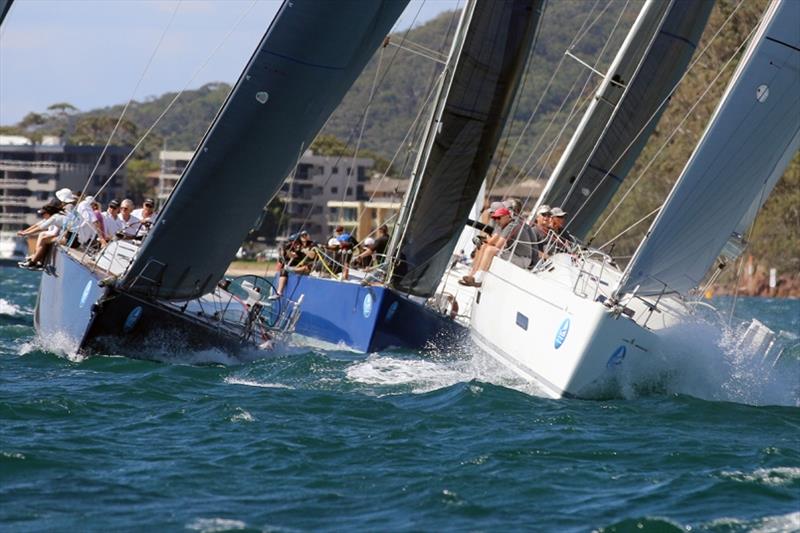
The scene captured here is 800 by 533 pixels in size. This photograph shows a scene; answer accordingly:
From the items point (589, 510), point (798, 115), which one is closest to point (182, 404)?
point (589, 510)

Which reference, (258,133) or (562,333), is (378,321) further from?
(562,333)

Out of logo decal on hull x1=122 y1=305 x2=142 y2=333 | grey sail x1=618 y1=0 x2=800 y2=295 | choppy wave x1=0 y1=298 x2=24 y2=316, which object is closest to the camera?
grey sail x1=618 y1=0 x2=800 y2=295

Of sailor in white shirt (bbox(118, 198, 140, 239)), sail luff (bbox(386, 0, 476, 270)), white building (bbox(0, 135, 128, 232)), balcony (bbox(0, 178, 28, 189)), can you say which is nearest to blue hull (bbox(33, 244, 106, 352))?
sailor in white shirt (bbox(118, 198, 140, 239))

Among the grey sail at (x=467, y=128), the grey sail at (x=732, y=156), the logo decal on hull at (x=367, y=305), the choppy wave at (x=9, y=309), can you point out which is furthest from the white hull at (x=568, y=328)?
the choppy wave at (x=9, y=309)

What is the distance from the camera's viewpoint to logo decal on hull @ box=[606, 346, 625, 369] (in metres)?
12.4

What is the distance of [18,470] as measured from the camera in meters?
8.89

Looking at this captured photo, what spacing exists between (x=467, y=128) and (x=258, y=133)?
11.7ft

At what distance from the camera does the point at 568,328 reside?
41.3ft

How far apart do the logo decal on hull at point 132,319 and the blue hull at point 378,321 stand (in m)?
3.93

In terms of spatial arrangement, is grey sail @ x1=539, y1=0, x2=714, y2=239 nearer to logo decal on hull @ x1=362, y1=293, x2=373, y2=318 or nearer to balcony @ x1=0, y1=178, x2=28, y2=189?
logo decal on hull @ x1=362, y1=293, x2=373, y2=318

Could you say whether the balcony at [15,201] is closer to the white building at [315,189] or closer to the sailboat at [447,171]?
the white building at [315,189]

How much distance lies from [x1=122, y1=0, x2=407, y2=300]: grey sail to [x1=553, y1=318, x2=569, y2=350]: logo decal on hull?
10.6 feet

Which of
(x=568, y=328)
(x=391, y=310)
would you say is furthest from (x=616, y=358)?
(x=391, y=310)

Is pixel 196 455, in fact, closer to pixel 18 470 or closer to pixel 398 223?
pixel 18 470
